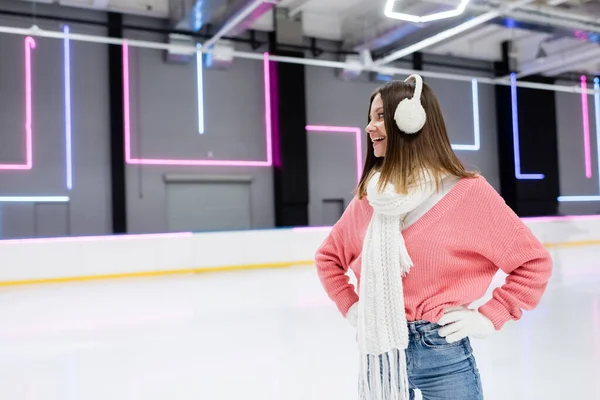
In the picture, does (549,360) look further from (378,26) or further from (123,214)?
(378,26)

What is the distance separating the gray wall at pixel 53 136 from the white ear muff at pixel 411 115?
24.9 feet

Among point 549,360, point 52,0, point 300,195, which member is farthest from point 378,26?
point 549,360

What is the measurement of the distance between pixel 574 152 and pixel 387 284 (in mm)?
12907

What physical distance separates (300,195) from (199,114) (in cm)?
206

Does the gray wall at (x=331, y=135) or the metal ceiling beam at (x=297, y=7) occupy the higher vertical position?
the metal ceiling beam at (x=297, y=7)

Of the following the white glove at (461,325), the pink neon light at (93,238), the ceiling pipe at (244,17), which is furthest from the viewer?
the ceiling pipe at (244,17)

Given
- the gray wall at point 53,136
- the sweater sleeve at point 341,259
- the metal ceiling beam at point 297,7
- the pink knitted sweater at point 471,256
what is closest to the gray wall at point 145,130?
the gray wall at point 53,136

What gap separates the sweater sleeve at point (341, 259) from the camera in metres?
1.14

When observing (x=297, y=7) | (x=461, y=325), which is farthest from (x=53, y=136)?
(x=461, y=325)

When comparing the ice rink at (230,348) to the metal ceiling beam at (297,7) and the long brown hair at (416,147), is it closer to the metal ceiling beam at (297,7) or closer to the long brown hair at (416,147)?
the long brown hair at (416,147)

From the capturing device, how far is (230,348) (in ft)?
10.1

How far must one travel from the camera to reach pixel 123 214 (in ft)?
26.0

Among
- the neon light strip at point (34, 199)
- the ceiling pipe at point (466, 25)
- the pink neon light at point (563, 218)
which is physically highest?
the ceiling pipe at point (466, 25)

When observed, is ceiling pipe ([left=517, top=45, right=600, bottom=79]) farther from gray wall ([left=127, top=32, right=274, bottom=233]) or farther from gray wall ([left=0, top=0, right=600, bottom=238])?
gray wall ([left=127, top=32, right=274, bottom=233])
